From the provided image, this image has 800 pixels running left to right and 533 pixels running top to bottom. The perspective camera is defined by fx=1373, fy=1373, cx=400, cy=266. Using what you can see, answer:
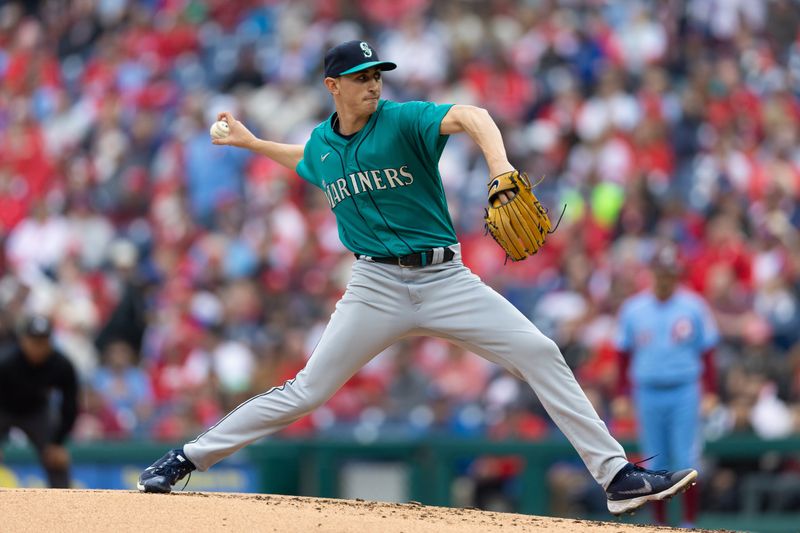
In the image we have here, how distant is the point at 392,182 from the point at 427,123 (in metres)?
0.32

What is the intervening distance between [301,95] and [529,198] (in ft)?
33.8

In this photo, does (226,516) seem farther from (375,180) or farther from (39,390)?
(39,390)

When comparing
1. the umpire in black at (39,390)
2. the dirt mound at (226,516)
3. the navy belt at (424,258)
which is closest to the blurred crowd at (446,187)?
the umpire in black at (39,390)

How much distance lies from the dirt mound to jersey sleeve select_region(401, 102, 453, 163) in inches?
61.3

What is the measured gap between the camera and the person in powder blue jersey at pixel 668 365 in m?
9.65

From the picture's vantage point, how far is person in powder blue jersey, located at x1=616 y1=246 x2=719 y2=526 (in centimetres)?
965

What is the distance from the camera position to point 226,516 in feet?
18.4

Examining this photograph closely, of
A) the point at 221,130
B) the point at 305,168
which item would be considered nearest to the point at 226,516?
the point at 305,168

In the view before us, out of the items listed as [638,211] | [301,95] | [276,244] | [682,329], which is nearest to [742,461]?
[682,329]

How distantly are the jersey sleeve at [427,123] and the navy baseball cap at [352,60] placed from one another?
0.22 m

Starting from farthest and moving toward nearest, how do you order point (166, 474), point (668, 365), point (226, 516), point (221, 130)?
point (668, 365) < point (221, 130) < point (166, 474) < point (226, 516)

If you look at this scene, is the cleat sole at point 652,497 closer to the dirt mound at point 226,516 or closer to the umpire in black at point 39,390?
the dirt mound at point 226,516

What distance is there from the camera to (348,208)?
5969 millimetres

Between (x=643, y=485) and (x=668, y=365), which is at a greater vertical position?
(x=668, y=365)
